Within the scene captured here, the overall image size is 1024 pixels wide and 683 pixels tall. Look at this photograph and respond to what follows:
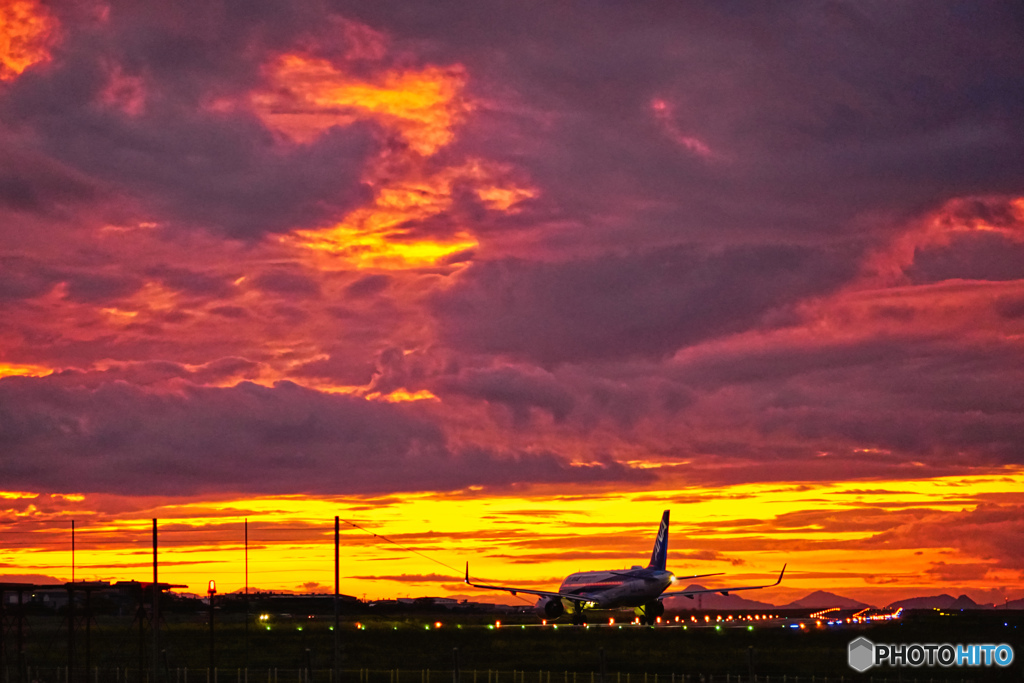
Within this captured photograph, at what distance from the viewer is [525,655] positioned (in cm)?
9719

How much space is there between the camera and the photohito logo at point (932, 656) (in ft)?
250

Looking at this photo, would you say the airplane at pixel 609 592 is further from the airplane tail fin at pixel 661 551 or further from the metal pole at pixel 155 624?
the metal pole at pixel 155 624

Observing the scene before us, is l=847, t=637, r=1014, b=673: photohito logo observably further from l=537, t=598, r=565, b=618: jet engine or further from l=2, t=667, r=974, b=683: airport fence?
l=537, t=598, r=565, b=618: jet engine

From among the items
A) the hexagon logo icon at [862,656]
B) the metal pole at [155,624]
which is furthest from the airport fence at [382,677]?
the metal pole at [155,624]

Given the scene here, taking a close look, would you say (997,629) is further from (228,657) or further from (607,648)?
(228,657)

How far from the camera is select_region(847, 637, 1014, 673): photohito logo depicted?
250 ft

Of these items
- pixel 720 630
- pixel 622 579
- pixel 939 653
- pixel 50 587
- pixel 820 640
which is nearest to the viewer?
pixel 50 587

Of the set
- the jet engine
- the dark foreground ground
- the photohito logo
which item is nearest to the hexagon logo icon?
the photohito logo

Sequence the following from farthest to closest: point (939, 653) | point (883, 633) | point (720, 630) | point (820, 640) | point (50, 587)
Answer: point (720, 630), point (883, 633), point (820, 640), point (939, 653), point (50, 587)

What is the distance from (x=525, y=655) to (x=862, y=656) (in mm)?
27203

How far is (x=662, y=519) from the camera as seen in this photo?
484 feet

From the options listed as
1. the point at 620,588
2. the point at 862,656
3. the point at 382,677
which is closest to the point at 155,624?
the point at 382,677

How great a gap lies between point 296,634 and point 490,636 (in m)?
28.3

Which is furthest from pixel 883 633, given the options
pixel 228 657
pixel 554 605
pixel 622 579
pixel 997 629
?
pixel 228 657
